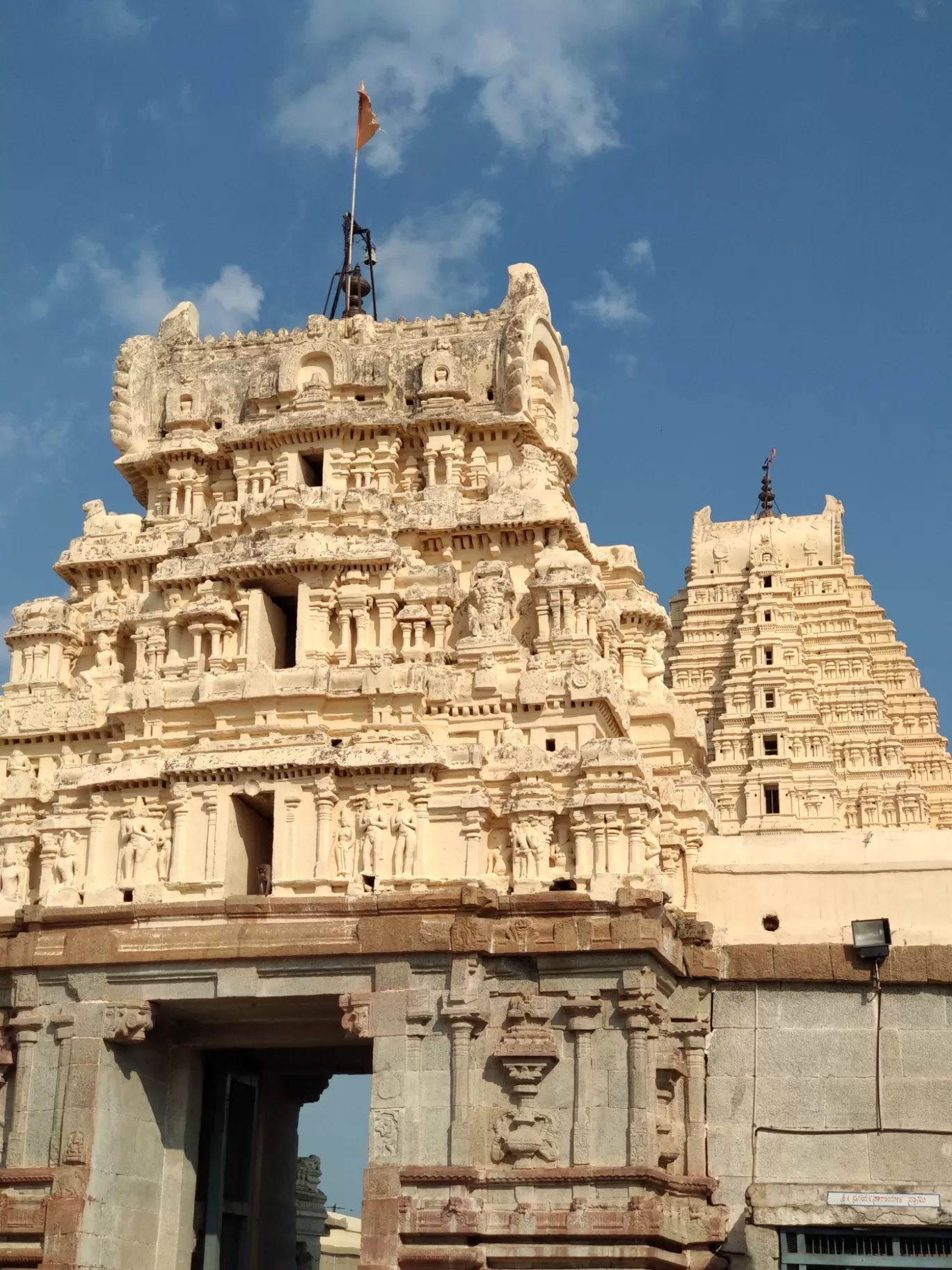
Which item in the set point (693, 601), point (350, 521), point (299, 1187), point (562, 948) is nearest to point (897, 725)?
point (693, 601)

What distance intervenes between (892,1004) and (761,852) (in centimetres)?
362

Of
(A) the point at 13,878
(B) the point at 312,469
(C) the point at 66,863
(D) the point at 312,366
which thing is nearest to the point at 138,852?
(C) the point at 66,863

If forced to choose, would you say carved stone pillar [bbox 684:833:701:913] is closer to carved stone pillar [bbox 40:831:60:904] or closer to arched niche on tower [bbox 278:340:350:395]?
carved stone pillar [bbox 40:831:60:904]

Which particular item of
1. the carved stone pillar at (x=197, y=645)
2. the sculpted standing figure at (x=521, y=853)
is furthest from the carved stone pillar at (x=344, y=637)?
the sculpted standing figure at (x=521, y=853)

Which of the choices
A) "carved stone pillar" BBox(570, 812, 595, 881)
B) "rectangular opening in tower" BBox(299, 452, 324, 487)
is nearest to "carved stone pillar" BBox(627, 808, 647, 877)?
"carved stone pillar" BBox(570, 812, 595, 881)

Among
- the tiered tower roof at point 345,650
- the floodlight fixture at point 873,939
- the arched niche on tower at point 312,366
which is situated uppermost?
the arched niche on tower at point 312,366

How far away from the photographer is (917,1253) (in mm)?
23922

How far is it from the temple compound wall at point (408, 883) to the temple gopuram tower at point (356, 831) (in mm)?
62

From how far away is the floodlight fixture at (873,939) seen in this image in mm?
25875

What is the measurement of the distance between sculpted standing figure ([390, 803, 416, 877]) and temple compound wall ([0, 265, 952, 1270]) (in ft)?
0.29

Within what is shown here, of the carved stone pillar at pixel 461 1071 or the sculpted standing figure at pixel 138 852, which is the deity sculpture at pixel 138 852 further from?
the carved stone pillar at pixel 461 1071

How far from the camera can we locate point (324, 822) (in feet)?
93.5

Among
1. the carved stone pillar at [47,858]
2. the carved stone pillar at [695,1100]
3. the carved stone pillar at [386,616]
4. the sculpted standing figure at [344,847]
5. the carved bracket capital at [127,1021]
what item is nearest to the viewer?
the carved stone pillar at [695,1100]

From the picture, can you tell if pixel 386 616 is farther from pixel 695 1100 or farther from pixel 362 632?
pixel 695 1100
